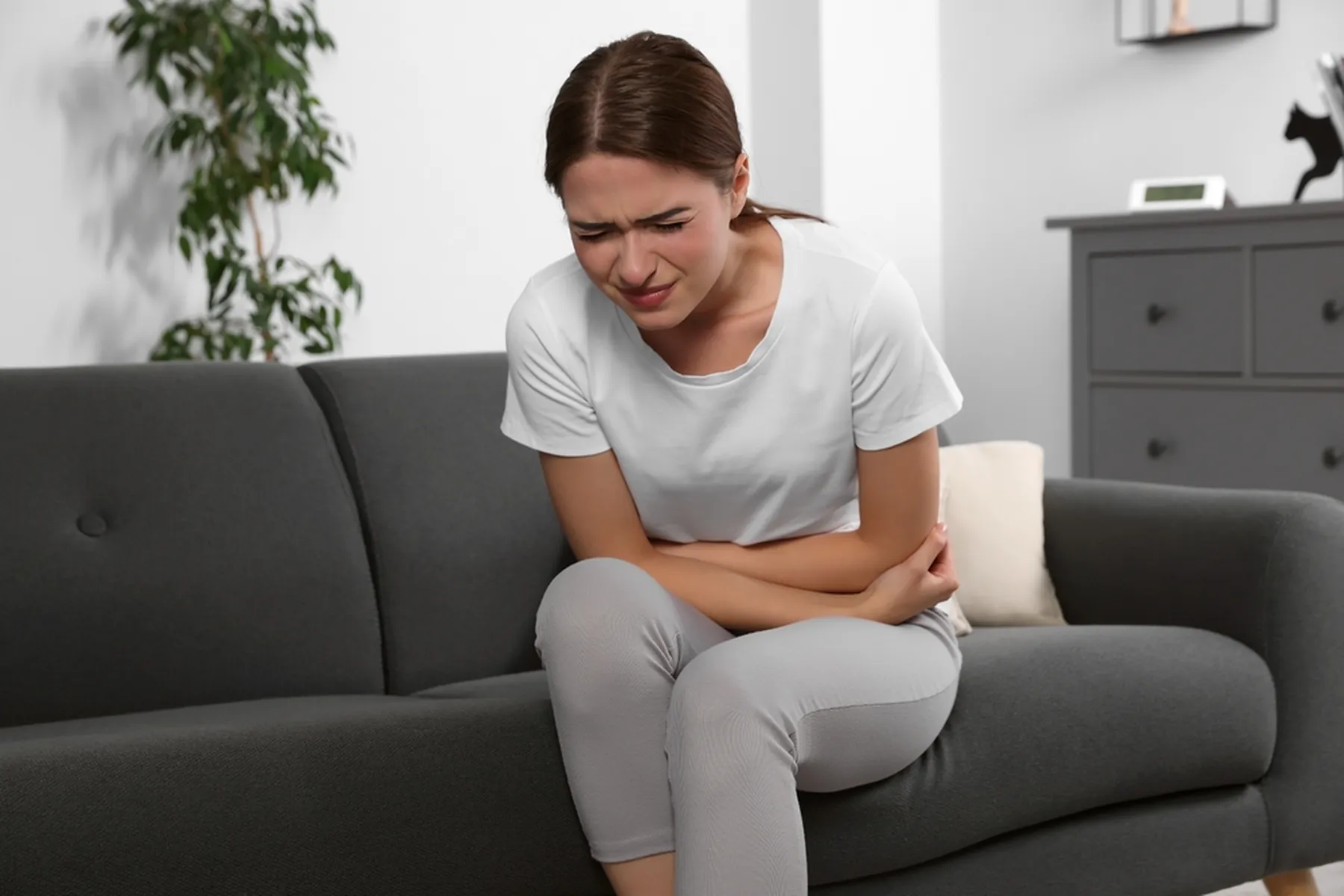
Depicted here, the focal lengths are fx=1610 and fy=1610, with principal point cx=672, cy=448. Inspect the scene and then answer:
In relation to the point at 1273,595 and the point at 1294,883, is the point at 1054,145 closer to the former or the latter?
the point at 1273,595

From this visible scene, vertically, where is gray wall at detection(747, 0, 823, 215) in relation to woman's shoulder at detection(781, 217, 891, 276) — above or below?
above

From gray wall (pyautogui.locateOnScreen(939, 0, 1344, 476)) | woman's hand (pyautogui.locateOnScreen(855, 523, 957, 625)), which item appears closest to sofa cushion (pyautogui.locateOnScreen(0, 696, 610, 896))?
woman's hand (pyautogui.locateOnScreen(855, 523, 957, 625))

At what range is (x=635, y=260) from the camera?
1.47 m

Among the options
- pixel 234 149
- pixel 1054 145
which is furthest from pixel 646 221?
pixel 1054 145

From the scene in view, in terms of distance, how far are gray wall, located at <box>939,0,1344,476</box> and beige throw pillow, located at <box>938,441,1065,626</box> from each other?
5.28 feet

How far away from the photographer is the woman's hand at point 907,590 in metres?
1.62

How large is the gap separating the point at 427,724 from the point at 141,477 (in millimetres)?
654

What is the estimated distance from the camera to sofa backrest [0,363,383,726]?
1899 mm

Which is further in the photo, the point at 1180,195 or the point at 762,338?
the point at 1180,195

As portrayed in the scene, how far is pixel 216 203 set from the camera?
3.20 meters

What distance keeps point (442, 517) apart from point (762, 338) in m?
0.66

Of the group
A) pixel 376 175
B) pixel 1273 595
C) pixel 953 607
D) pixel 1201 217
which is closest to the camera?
pixel 1273 595

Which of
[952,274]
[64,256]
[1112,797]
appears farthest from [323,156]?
[1112,797]

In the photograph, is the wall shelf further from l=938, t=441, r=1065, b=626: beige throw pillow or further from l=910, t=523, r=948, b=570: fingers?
l=910, t=523, r=948, b=570: fingers
